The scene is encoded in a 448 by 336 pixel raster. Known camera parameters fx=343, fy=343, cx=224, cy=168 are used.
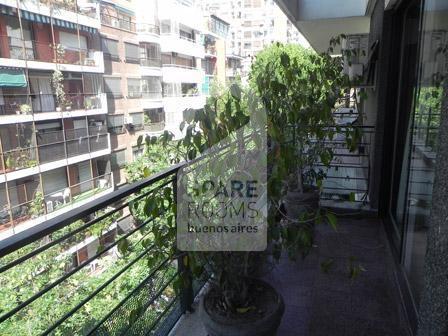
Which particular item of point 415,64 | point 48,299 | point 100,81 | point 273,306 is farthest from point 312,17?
point 100,81

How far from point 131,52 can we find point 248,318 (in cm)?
1455

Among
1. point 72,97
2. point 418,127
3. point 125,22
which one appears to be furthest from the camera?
point 125,22

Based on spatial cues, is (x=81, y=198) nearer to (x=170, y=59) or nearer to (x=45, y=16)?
(x=45, y=16)

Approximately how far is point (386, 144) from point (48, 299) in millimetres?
6088

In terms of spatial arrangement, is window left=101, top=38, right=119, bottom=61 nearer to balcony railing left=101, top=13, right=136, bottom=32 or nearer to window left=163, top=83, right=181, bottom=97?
balcony railing left=101, top=13, right=136, bottom=32

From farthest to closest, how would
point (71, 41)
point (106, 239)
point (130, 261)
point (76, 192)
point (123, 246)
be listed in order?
point (76, 192) < point (71, 41) < point (106, 239) < point (130, 261) < point (123, 246)

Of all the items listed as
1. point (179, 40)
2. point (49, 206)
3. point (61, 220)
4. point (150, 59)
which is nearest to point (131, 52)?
point (150, 59)

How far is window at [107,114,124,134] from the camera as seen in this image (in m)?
13.3

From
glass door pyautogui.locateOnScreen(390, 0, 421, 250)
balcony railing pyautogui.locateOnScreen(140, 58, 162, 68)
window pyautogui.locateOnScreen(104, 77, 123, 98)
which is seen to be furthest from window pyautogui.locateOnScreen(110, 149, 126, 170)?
glass door pyautogui.locateOnScreen(390, 0, 421, 250)

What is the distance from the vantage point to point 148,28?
15352 mm

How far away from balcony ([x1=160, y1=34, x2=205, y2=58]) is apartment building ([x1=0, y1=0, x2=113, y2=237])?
4.97 m

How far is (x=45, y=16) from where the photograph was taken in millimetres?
10422

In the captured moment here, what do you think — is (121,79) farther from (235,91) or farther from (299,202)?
(235,91)

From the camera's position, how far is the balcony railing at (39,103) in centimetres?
947
